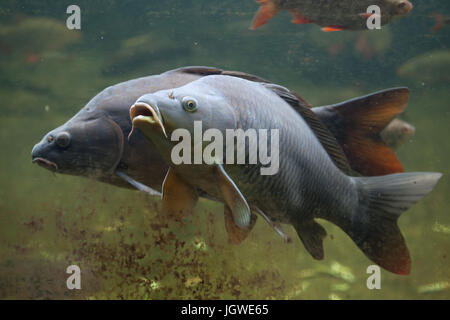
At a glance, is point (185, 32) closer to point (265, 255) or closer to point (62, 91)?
point (62, 91)

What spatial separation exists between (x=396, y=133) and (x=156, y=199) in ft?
6.91

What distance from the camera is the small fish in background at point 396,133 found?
2707mm

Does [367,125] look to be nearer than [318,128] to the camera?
No

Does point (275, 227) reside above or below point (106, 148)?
below

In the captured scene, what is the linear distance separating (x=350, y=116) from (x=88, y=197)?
6.93 feet

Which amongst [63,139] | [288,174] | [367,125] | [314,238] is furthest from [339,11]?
[63,139]

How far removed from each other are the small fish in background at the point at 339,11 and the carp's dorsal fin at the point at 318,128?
3.39 ft

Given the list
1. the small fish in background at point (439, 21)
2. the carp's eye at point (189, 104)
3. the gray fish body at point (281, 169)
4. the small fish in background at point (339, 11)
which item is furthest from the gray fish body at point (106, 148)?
the small fish in background at point (439, 21)

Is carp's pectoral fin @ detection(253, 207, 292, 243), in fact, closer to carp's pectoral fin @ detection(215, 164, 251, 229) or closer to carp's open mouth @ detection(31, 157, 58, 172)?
carp's pectoral fin @ detection(215, 164, 251, 229)

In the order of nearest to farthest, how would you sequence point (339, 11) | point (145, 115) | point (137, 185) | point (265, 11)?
point (145, 115)
point (137, 185)
point (339, 11)
point (265, 11)

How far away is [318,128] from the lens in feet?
6.46

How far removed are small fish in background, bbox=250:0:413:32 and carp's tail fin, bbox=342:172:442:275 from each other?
54.3 inches

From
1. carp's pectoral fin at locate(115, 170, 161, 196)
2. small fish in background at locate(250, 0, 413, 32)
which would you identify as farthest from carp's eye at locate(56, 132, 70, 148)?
small fish in background at locate(250, 0, 413, 32)

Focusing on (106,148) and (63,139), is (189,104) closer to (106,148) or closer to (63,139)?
(106,148)
